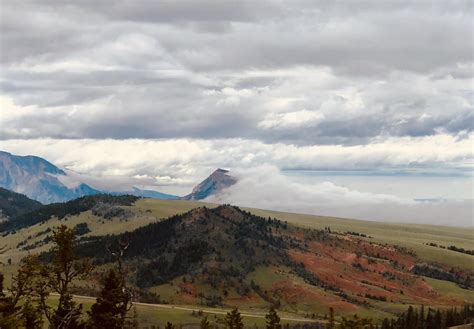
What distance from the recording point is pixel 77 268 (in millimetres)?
66812

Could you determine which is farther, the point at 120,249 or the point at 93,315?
the point at 93,315

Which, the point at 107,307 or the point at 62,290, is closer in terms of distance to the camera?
the point at 62,290

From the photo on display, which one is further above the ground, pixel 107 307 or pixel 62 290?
pixel 62 290

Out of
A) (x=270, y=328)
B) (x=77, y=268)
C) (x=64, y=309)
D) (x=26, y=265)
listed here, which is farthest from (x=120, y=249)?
(x=270, y=328)

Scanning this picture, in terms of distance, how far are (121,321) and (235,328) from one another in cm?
11002

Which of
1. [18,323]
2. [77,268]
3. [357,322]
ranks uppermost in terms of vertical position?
[77,268]

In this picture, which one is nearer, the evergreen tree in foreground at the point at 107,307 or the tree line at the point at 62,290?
the tree line at the point at 62,290

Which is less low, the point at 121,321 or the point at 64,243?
the point at 64,243

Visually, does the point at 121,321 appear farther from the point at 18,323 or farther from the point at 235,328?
the point at 235,328

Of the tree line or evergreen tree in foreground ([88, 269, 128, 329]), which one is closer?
the tree line

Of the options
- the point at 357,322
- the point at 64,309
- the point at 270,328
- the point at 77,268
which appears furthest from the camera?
the point at 270,328

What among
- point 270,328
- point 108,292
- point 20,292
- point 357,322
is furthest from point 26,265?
point 270,328

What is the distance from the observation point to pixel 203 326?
17200 centimetres

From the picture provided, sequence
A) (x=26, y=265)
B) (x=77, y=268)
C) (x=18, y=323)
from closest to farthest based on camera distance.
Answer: (x=18, y=323), (x=26, y=265), (x=77, y=268)
